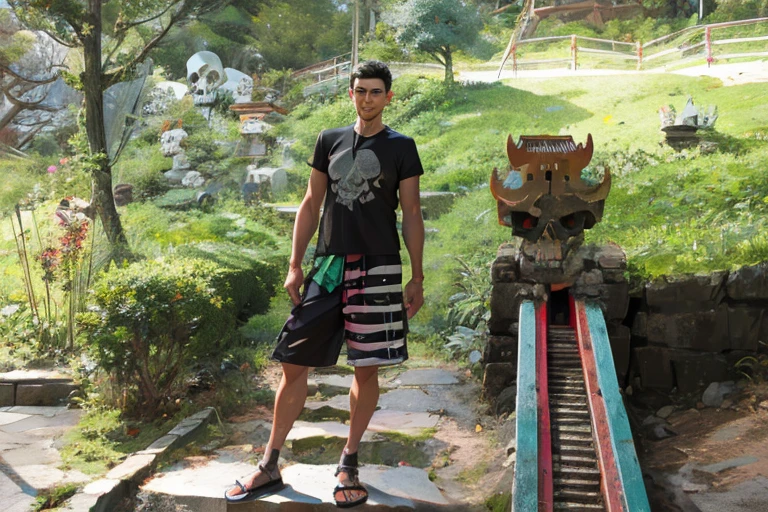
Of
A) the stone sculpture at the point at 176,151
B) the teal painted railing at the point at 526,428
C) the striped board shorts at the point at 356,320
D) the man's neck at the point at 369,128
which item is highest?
the stone sculpture at the point at 176,151

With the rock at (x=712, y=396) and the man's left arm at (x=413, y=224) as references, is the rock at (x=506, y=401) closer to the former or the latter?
the rock at (x=712, y=396)

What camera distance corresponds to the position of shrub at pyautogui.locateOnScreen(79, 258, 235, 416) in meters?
4.11

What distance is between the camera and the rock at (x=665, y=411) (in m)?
4.00

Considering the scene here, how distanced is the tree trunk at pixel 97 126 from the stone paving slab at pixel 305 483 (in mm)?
4338

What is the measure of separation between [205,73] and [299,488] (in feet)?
22.1

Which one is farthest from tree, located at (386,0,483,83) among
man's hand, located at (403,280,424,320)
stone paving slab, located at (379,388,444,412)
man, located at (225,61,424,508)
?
man's hand, located at (403,280,424,320)

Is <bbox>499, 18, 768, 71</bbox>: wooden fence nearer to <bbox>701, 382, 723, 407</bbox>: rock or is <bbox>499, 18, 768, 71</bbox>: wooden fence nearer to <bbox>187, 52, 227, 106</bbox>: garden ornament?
<bbox>187, 52, 227, 106</bbox>: garden ornament

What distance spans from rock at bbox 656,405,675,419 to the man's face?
7.57ft

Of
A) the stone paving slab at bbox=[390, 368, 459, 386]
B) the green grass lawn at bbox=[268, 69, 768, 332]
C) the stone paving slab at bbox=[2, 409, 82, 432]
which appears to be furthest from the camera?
the green grass lawn at bbox=[268, 69, 768, 332]

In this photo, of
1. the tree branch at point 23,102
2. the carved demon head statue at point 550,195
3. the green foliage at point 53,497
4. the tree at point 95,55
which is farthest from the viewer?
the tree branch at point 23,102

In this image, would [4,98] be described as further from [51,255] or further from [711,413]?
[711,413]

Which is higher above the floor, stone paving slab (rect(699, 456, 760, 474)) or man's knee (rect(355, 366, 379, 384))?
man's knee (rect(355, 366, 379, 384))

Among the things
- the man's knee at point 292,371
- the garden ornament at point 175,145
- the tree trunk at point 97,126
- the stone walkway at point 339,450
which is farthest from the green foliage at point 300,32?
the man's knee at point 292,371

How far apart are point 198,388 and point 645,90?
4.76 metres
